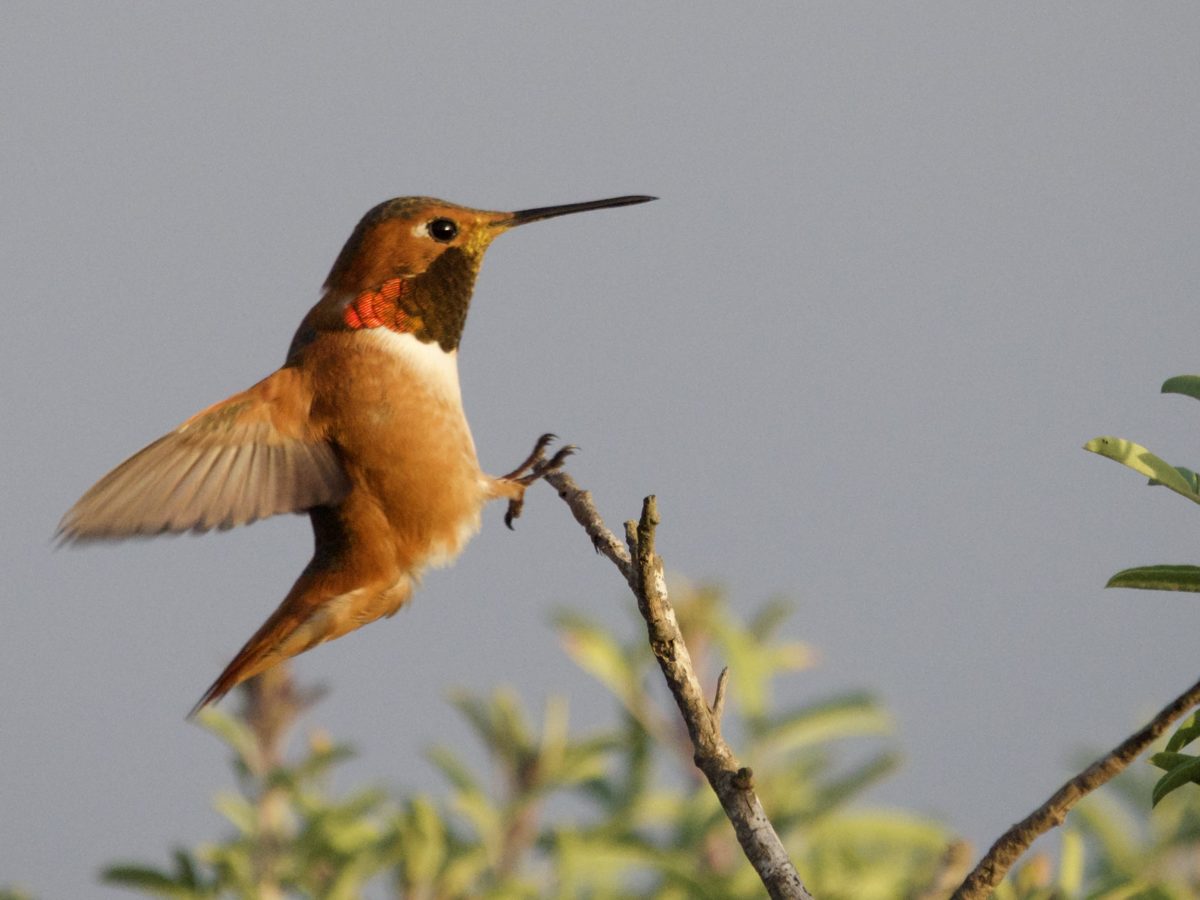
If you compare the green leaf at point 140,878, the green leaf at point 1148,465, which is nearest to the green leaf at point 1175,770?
the green leaf at point 1148,465

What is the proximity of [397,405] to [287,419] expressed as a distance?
0.23 m

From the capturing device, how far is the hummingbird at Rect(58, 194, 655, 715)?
9.59ft

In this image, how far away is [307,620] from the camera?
2.99 meters

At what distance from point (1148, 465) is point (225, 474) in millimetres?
1846

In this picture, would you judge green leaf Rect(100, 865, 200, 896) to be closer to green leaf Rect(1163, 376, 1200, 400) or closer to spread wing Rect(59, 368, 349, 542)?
spread wing Rect(59, 368, 349, 542)

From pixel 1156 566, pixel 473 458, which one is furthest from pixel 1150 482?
pixel 473 458

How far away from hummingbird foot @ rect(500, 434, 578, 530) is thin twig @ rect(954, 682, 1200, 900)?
155 cm

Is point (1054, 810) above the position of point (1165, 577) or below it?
below

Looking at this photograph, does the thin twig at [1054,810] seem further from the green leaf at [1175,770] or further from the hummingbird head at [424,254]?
the hummingbird head at [424,254]

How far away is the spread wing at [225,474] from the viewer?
2768 mm

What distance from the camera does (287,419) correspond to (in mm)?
3061

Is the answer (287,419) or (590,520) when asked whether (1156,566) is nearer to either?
(590,520)

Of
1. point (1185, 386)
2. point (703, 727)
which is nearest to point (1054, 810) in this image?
point (703, 727)

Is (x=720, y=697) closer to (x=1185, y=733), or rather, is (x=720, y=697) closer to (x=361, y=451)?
(x=1185, y=733)
